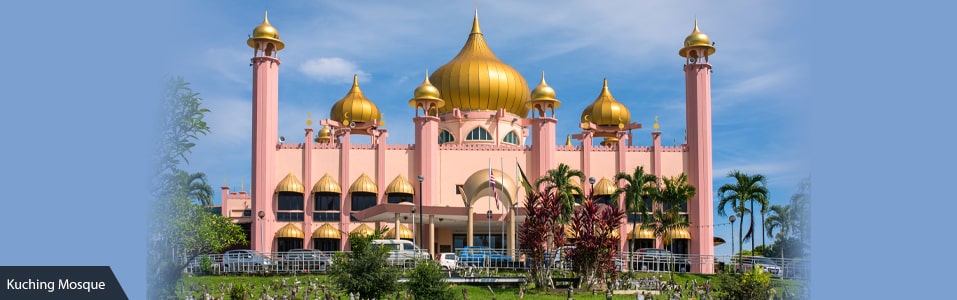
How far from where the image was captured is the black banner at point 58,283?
50.5ft

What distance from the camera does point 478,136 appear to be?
49531mm

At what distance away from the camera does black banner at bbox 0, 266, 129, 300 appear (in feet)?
50.5

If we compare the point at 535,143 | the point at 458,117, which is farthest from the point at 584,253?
the point at 458,117

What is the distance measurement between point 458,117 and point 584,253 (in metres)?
25.6

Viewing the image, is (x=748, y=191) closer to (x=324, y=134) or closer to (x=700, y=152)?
(x=700, y=152)

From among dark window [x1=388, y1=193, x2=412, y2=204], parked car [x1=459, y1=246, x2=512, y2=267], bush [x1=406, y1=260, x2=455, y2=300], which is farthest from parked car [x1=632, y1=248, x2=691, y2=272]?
bush [x1=406, y1=260, x2=455, y2=300]

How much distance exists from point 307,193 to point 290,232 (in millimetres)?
2176

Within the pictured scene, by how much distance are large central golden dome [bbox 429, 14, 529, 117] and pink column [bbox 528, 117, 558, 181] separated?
409cm

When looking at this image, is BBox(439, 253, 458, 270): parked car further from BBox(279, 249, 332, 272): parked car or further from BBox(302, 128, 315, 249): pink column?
BBox(302, 128, 315, 249): pink column

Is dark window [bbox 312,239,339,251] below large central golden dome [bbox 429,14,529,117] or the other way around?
below

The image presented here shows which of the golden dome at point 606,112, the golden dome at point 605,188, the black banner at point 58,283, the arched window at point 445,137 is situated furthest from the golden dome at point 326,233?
the black banner at point 58,283

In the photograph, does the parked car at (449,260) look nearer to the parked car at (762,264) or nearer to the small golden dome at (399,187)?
the parked car at (762,264)

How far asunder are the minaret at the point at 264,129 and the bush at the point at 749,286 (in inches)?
1076

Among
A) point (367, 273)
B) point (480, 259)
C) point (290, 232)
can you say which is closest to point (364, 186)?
point (290, 232)
